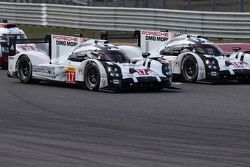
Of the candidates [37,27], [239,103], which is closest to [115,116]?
[239,103]

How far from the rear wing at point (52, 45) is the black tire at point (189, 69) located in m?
2.55

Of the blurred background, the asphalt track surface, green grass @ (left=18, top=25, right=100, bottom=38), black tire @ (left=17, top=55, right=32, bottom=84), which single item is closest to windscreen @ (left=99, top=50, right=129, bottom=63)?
the asphalt track surface

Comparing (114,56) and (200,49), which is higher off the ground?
(200,49)

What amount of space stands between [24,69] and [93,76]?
2769 millimetres

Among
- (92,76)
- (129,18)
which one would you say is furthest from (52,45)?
(129,18)

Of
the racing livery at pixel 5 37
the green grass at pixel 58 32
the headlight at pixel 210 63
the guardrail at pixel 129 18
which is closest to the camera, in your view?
the headlight at pixel 210 63

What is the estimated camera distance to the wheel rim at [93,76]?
1702 cm

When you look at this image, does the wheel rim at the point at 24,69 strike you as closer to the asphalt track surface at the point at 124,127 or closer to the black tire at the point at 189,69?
the asphalt track surface at the point at 124,127

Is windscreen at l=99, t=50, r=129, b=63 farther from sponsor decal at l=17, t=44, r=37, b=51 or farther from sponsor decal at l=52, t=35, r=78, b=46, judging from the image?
sponsor decal at l=17, t=44, r=37, b=51

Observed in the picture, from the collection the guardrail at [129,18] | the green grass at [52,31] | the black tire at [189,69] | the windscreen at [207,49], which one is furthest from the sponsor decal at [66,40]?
the green grass at [52,31]

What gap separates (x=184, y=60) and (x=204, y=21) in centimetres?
1038

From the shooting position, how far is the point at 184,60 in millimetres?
19297

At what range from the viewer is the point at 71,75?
17750 millimetres

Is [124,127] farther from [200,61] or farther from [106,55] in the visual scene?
[200,61]
